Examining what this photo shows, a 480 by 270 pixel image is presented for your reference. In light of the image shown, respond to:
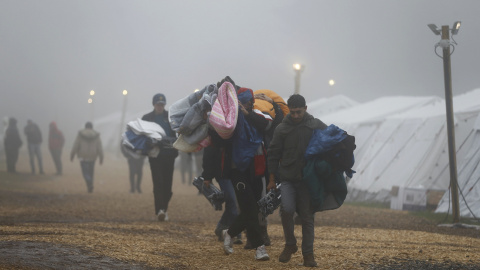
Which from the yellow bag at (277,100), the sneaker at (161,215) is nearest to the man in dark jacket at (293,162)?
the yellow bag at (277,100)

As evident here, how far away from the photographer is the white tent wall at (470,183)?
45.0ft

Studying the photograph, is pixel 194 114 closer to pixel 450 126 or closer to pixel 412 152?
pixel 450 126

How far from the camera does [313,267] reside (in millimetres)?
6484

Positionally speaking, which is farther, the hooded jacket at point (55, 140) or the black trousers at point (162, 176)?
the hooded jacket at point (55, 140)

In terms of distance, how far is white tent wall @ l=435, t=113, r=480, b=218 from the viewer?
13703 millimetres

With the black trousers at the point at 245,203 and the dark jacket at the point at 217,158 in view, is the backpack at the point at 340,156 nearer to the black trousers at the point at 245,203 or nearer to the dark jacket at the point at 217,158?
the black trousers at the point at 245,203

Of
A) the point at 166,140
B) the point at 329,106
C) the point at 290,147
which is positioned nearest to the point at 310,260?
the point at 290,147

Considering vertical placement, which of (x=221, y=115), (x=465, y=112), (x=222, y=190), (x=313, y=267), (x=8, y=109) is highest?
(x=8, y=109)

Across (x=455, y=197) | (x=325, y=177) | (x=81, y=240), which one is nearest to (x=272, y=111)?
(x=325, y=177)

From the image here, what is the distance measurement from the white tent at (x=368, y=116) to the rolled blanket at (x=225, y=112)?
46.7 feet

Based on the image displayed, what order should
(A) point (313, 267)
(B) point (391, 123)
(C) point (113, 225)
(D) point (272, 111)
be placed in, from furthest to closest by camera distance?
(B) point (391, 123)
(C) point (113, 225)
(D) point (272, 111)
(A) point (313, 267)

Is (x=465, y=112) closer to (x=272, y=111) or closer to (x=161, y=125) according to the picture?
(x=161, y=125)

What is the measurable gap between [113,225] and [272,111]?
363 centimetres

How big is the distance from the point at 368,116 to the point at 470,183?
10.1 m
